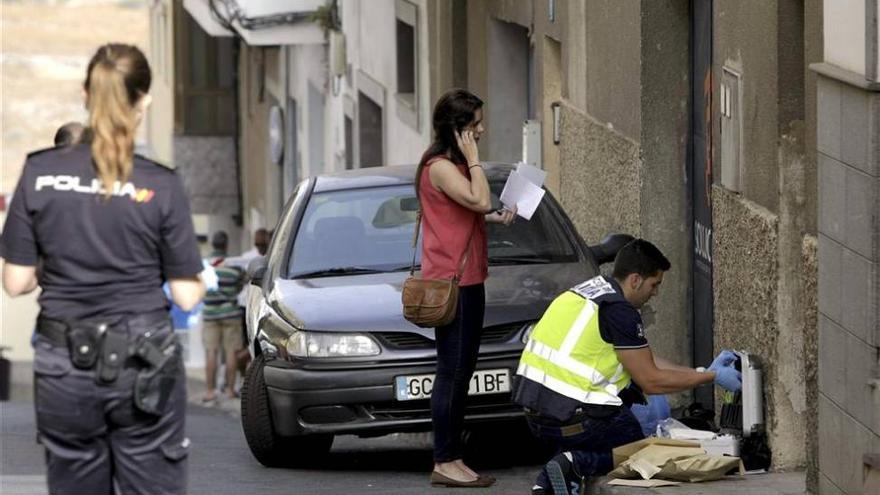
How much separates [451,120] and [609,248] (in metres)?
1.77

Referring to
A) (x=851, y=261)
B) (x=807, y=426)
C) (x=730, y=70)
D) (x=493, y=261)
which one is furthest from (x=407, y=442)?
(x=851, y=261)

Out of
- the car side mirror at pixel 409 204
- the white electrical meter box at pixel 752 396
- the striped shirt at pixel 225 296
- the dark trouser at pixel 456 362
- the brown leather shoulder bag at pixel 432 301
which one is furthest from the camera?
the striped shirt at pixel 225 296

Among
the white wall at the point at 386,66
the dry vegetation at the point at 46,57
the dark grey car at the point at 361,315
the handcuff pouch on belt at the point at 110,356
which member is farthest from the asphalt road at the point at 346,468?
the dry vegetation at the point at 46,57

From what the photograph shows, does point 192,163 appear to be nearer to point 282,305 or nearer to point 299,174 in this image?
point 299,174

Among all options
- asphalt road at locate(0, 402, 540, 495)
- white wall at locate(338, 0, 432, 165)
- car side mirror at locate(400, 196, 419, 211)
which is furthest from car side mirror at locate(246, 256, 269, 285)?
white wall at locate(338, 0, 432, 165)

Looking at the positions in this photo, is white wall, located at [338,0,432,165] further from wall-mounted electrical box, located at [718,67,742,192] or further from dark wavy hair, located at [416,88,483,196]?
dark wavy hair, located at [416,88,483,196]

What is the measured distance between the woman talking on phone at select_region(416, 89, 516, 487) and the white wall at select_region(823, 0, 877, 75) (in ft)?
Result: 6.60

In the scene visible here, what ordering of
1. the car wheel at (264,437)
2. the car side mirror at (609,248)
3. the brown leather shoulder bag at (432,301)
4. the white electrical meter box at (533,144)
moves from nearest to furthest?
the brown leather shoulder bag at (432,301)
the car wheel at (264,437)
the car side mirror at (609,248)
the white electrical meter box at (533,144)

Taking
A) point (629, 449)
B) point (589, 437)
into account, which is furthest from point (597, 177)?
point (589, 437)

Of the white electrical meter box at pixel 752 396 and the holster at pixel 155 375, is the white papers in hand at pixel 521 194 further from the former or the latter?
the holster at pixel 155 375

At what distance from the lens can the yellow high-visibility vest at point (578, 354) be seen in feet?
26.5

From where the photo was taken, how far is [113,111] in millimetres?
5754

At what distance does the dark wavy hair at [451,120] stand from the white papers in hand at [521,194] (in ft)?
1.52

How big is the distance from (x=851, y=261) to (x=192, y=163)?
101ft
